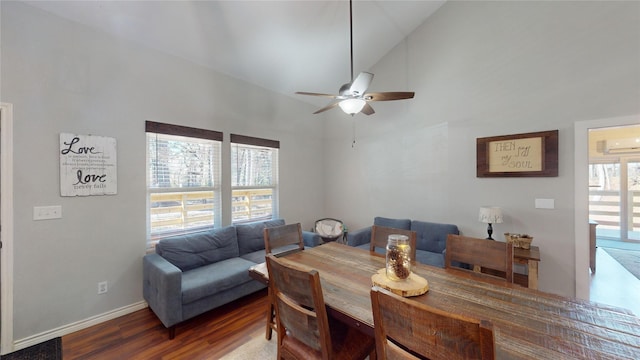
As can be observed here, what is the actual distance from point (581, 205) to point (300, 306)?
3.23m

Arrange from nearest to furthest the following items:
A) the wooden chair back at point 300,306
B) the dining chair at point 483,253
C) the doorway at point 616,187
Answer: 1. the wooden chair back at point 300,306
2. the dining chair at point 483,253
3. the doorway at point 616,187

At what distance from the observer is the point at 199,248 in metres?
2.92

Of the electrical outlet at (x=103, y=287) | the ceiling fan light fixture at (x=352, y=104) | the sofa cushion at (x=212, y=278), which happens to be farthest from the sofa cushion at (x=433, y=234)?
the electrical outlet at (x=103, y=287)

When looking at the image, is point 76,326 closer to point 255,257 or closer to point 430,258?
point 255,257

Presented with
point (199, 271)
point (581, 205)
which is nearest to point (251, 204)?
point (199, 271)

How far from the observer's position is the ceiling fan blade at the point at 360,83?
205 centimetres

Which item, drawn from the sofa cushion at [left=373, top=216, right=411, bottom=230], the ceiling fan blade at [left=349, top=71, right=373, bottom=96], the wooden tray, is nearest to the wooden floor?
the wooden tray

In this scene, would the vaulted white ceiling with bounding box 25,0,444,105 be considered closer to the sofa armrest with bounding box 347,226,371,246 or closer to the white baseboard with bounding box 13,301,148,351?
the sofa armrest with bounding box 347,226,371,246

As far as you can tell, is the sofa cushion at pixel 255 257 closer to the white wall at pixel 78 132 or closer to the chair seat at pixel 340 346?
the white wall at pixel 78 132

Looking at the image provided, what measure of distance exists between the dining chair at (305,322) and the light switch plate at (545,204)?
107 inches

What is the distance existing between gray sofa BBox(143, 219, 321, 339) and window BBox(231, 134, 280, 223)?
452 millimetres

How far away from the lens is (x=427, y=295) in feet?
4.36

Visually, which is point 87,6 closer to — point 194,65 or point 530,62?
point 194,65

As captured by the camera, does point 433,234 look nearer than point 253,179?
Yes
